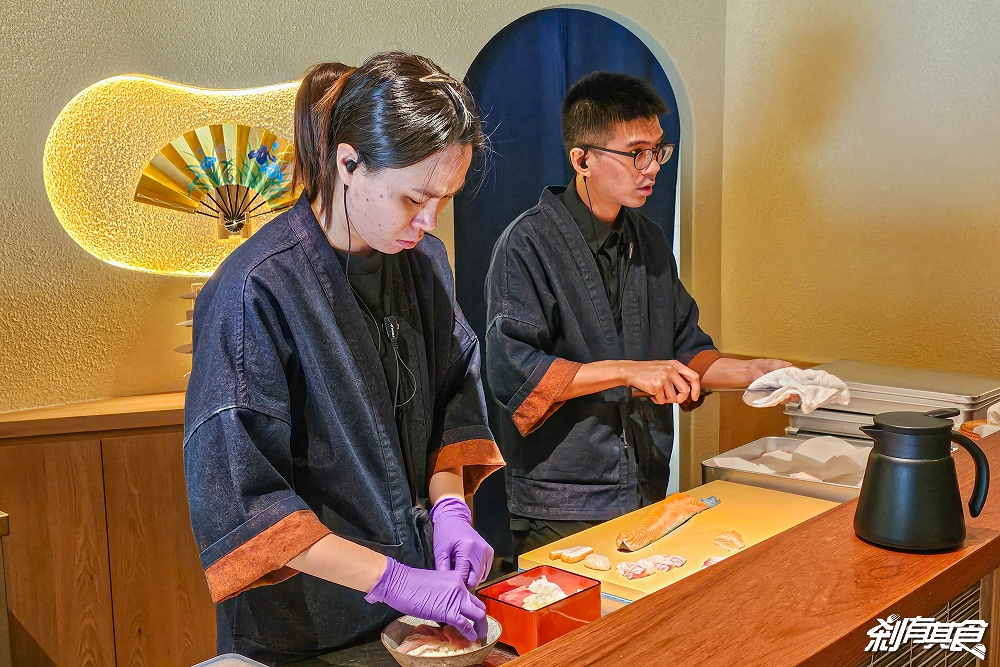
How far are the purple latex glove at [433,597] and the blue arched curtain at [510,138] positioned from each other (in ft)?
6.36

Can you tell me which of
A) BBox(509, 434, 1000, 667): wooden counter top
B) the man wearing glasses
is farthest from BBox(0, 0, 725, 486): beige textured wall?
BBox(509, 434, 1000, 667): wooden counter top

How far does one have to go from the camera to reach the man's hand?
223cm

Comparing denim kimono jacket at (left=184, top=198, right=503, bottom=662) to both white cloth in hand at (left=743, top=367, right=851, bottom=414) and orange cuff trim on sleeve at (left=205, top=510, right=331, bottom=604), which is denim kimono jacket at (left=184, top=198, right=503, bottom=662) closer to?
orange cuff trim on sleeve at (left=205, top=510, right=331, bottom=604)

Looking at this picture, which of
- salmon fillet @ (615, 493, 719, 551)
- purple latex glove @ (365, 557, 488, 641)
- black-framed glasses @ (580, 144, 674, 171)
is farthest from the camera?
black-framed glasses @ (580, 144, 674, 171)

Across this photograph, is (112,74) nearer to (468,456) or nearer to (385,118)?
(385,118)

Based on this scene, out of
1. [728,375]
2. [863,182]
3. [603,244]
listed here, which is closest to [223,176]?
[603,244]

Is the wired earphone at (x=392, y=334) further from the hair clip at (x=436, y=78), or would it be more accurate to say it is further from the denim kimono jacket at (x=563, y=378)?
the denim kimono jacket at (x=563, y=378)

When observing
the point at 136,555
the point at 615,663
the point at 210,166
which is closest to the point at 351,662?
the point at 615,663

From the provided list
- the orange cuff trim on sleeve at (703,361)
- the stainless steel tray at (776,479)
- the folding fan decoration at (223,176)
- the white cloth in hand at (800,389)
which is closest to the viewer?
the stainless steel tray at (776,479)

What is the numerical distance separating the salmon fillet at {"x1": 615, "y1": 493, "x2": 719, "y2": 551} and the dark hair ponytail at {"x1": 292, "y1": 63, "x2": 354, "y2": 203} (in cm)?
86

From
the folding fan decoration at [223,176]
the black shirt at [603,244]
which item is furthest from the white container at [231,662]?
the folding fan decoration at [223,176]

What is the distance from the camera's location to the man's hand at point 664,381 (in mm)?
2234

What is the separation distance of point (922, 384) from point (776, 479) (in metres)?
0.68

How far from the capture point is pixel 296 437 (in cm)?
148
